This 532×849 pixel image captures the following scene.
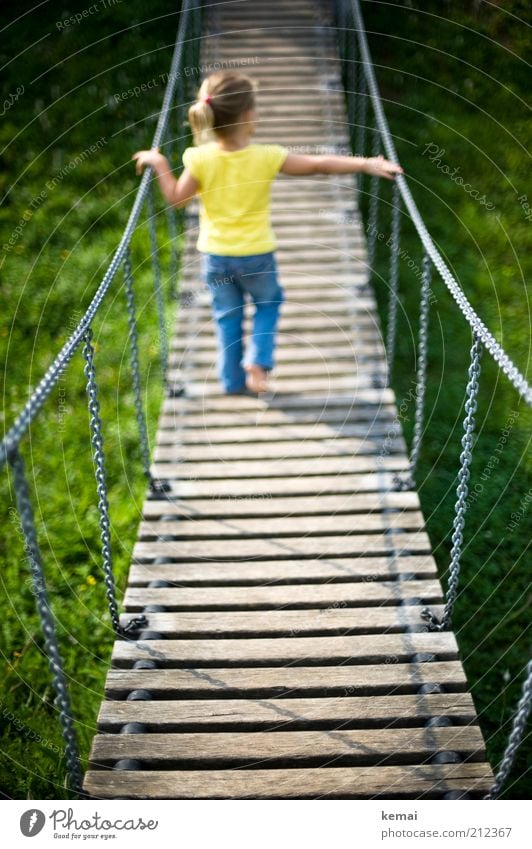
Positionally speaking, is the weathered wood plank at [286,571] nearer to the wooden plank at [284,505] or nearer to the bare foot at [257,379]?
the wooden plank at [284,505]

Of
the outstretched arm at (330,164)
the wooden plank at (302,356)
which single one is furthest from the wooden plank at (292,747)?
the wooden plank at (302,356)

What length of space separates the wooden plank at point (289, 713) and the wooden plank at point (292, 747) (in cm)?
3

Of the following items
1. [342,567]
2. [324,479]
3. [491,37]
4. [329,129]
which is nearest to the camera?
[342,567]

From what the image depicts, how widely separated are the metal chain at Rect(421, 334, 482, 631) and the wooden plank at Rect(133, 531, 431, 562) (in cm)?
31

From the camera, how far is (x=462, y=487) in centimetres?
206

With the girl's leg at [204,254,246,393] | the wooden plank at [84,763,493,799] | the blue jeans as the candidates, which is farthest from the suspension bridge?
the blue jeans

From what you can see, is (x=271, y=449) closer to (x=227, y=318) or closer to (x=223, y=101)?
(x=227, y=318)

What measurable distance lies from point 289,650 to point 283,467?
92 cm

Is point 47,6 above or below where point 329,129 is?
above

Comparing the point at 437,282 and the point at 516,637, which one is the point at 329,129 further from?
the point at 516,637

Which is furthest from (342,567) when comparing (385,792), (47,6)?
(47,6)

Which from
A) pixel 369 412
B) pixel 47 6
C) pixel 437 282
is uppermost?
pixel 47 6

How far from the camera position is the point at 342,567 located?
253 centimetres

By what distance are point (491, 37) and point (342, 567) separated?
568 centimetres
